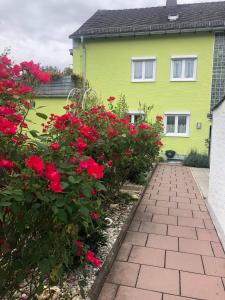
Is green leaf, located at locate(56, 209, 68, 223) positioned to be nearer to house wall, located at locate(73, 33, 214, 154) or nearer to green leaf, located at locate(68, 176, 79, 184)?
green leaf, located at locate(68, 176, 79, 184)

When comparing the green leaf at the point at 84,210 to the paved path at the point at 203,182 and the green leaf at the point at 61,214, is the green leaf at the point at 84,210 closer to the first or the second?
the green leaf at the point at 61,214

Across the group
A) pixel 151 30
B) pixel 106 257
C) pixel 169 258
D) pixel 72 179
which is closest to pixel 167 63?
pixel 151 30

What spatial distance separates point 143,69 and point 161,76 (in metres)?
0.91

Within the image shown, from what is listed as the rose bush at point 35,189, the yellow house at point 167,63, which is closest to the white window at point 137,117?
the yellow house at point 167,63

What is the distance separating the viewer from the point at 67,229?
1.61m

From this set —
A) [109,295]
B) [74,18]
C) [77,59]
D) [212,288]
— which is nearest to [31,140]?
[109,295]

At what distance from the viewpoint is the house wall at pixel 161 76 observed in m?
11.9

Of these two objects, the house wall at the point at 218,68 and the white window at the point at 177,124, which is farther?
the white window at the point at 177,124

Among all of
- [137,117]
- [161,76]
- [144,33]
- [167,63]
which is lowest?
[137,117]

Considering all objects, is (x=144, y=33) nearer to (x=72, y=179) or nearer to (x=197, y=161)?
(x=197, y=161)

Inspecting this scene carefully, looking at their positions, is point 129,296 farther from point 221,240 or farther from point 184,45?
point 184,45

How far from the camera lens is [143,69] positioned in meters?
12.7

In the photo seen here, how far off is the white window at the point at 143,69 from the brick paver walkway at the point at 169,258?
873 centimetres

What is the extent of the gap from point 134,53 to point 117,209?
32.6 feet
